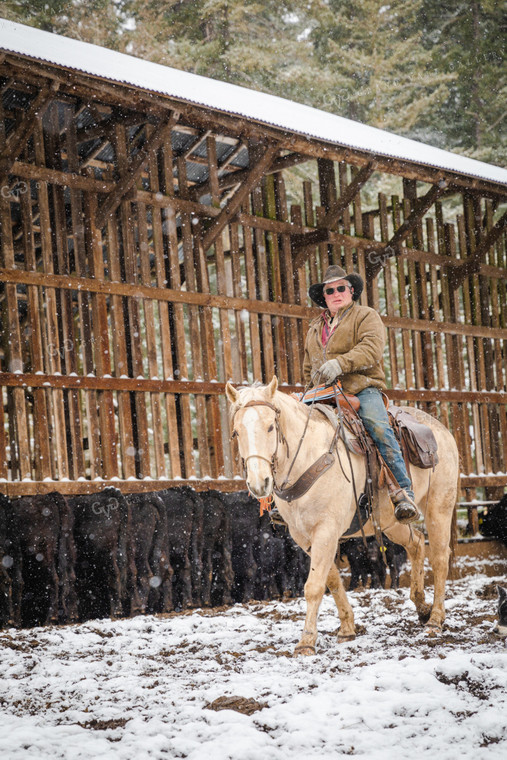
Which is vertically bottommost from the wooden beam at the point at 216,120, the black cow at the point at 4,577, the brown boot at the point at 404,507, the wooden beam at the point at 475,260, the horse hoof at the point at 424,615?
the horse hoof at the point at 424,615

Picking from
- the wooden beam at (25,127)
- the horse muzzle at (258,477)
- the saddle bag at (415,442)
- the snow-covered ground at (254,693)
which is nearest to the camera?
the snow-covered ground at (254,693)

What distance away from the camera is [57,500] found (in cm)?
845

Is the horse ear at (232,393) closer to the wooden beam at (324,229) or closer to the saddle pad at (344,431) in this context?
the saddle pad at (344,431)

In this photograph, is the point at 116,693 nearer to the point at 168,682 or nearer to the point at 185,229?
the point at 168,682

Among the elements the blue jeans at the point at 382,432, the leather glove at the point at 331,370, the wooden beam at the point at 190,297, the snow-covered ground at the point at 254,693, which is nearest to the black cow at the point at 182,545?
the snow-covered ground at the point at 254,693

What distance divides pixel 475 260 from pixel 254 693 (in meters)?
9.68

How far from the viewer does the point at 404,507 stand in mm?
6910

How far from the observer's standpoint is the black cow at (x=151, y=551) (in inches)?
360

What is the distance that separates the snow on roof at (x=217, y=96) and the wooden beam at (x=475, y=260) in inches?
32.8

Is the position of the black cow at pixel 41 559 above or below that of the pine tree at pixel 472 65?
below

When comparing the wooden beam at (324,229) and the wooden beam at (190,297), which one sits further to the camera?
the wooden beam at (324,229)

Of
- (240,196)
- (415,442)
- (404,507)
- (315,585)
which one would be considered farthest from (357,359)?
(240,196)

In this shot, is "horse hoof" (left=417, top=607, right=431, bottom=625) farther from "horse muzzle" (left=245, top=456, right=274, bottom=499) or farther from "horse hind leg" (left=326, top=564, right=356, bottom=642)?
"horse muzzle" (left=245, top=456, right=274, bottom=499)

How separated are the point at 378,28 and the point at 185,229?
18.7 m
